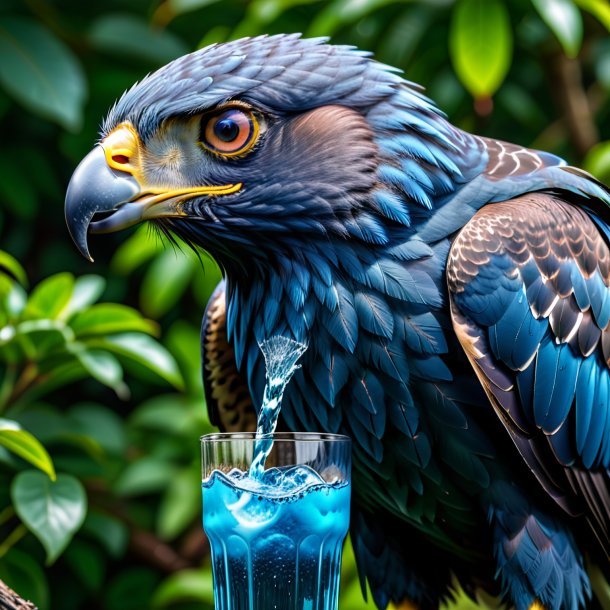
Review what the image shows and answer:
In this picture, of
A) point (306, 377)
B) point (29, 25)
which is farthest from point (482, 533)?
point (29, 25)

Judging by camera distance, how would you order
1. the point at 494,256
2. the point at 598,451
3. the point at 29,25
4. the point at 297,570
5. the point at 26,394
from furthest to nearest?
the point at 29,25
the point at 26,394
the point at 598,451
the point at 494,256
the point at 297,570

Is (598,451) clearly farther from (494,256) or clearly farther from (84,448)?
(84,448)

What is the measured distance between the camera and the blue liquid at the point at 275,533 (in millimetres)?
1472

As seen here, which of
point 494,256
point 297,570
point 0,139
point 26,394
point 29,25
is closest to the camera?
point 297,570

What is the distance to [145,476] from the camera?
323 cm

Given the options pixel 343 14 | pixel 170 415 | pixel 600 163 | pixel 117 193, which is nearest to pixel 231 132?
pixel 117 193

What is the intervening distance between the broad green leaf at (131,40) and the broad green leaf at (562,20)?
1291mm

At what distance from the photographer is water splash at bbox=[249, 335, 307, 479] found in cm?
185

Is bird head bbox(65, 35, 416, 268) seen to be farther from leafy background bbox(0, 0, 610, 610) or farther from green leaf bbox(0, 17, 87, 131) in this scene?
green leaf bbox(0, 17, 87, 131)

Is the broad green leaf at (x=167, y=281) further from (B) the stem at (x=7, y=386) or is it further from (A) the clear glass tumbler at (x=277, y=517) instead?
(A) the clear glass tumbler at (x=277, y=517)

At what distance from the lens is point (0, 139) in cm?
366

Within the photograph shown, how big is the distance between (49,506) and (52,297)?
598 mm

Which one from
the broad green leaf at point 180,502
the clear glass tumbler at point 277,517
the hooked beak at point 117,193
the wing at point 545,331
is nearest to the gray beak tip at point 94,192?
the hooked beak at point 117,193

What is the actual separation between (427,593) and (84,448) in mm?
1221
